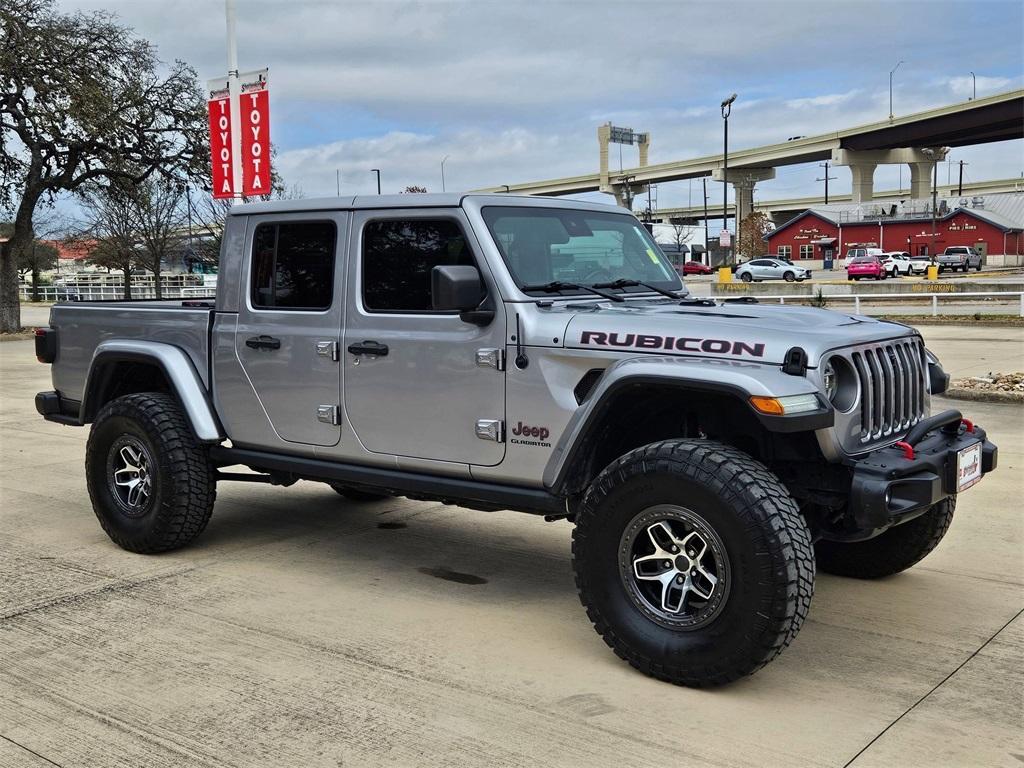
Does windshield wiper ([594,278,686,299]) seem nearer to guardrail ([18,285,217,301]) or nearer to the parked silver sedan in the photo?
guardrail ([18,285,217,301])

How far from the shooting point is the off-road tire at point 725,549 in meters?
3.63

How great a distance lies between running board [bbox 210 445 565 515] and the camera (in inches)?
175

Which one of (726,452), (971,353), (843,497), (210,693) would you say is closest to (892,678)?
(843,497)

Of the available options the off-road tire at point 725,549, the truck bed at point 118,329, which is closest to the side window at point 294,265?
the truck bed at point 118,329

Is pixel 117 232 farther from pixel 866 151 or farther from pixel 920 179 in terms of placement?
pixel 920 179

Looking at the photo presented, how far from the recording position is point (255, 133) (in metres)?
12.6

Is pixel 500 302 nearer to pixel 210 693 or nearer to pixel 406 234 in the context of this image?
pixel 406 234

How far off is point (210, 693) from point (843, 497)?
257cm

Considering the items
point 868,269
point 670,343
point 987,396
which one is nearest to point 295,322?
point 670,343

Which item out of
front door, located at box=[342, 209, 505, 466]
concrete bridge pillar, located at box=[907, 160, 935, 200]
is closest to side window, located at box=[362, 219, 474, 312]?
front door, located at box=[342, 209, 505, 466]

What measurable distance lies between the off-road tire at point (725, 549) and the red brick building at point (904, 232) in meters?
86.1

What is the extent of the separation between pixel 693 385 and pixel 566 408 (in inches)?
25.6

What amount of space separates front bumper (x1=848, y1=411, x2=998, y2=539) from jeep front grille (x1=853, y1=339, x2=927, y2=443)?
92 mm

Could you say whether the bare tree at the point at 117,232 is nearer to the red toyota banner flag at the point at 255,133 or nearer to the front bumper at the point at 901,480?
the red toyota banner flag at the point at 255,133
